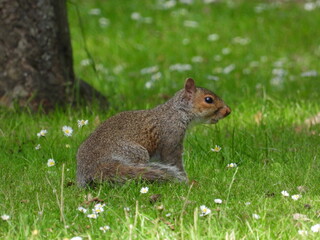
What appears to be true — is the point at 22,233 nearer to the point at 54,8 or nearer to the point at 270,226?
the point at 270,226

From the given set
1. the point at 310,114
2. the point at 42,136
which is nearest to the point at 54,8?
the point at 42,136

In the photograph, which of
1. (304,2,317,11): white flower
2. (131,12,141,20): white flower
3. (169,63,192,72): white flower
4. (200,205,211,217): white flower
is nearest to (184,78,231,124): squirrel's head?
(200,205,211,217): white flower

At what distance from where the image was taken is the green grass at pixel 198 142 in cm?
376

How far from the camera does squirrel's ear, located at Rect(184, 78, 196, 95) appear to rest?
5027 millimetres

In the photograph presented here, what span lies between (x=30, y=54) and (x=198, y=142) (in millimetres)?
1982

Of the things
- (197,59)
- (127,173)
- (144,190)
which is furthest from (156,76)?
(144,190)

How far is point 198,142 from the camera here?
215 inches

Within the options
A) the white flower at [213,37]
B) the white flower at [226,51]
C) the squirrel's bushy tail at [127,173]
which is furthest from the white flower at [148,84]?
the squirrel's bushy tail at [127,173]

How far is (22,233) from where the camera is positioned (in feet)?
11.7

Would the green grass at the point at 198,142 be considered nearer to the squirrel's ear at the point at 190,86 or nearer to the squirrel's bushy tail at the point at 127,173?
the squirrel's bushy tail at the point at 127,173

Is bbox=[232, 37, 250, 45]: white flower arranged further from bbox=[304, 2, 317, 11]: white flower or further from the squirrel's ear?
the squirrel's ear

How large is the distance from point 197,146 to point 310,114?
57.1 inches

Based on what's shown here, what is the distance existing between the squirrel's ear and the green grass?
50cm

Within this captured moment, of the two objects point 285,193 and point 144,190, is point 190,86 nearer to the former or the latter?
point 144,190
